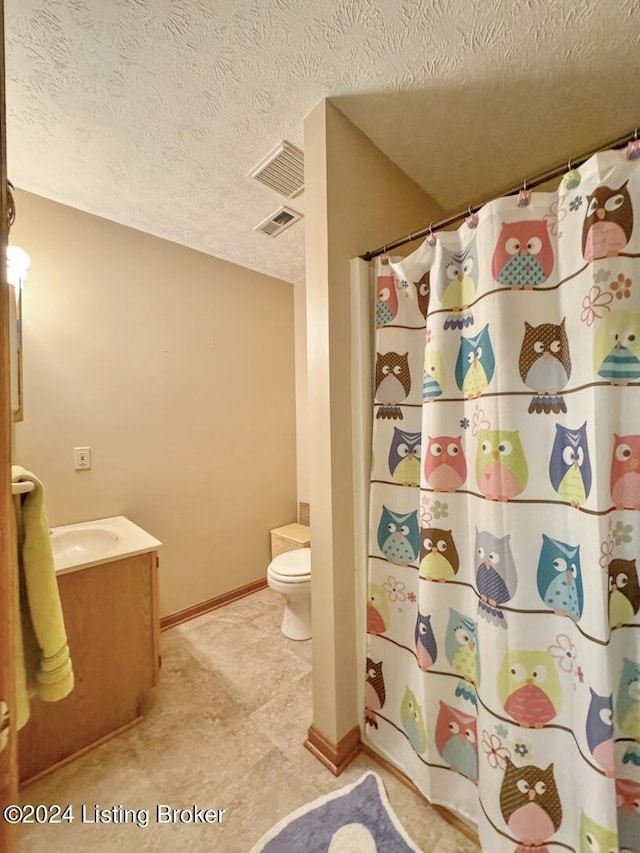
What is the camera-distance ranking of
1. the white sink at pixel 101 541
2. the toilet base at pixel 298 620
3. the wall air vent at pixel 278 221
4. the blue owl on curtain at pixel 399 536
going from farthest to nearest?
the toilet base at pixel 298 620 → the wall air vent at pixel 278 221 → the white sink at pixel 101 541 → the blue owl on curtain at pixel 399 536

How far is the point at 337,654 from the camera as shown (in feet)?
→ 3.89

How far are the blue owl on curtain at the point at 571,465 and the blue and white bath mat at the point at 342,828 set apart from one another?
1.11 meters

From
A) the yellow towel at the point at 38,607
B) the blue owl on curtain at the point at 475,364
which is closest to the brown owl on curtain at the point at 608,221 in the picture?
the blue owl on curtain at the point at 475,364

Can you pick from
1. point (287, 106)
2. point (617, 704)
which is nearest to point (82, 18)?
point (287, 106)

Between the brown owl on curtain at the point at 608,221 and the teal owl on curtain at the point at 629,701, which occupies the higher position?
the brown owl on curtain at the point at 608,221

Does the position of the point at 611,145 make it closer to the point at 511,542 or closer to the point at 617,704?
the point at 511,542

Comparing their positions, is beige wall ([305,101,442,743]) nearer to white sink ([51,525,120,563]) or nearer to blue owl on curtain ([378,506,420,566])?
→ blue owl on curtain ([378,506,420,566])

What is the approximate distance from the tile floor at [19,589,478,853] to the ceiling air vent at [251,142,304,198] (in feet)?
7.64

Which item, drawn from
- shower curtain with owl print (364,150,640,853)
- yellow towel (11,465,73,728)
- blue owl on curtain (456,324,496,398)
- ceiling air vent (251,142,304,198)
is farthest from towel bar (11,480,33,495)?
ceiling air vent (251,142,304,198)

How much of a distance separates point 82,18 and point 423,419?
150cm

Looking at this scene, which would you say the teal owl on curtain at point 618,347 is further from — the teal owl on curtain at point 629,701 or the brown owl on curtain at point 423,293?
the teal owl on curtain at point 629,701

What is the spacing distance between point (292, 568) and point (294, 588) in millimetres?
111

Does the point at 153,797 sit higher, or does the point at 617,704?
the point at 617,704

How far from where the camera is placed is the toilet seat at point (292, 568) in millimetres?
1771
